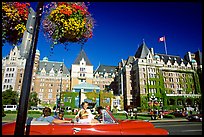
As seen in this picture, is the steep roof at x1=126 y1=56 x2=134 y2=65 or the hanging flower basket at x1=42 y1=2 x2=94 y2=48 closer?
the hanging flower basket at x1=42 y1=2 x2=94 y2=48

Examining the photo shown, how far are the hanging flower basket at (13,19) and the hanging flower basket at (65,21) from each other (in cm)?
50

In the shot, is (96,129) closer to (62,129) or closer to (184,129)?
(62,129)

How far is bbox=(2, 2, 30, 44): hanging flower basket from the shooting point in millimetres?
3645

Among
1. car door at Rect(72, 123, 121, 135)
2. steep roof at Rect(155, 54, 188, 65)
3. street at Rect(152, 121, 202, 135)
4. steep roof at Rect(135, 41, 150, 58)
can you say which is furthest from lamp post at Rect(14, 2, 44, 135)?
steep roof at Rect(155, 54, 188, 65)

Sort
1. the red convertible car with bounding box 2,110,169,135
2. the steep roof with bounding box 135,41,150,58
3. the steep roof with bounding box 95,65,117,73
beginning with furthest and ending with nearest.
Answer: the steep roof with bounding box 95,65,117,73 → the steep roof with bounding box 135,41,150,58 → the red convertible car with bounding box 2,110,169,135

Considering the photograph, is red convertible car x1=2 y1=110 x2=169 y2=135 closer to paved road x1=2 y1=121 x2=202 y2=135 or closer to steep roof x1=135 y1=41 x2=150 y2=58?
paved road x1=2 y1=121 x2=202 y2=135

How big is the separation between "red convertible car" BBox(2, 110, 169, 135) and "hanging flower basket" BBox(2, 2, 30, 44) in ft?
7.08

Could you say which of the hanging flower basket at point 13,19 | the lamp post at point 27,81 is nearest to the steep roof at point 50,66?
the hanging flower basket at point 13,19

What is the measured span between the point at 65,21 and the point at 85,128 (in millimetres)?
2673

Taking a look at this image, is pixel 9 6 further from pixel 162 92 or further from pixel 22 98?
pixel 162 92

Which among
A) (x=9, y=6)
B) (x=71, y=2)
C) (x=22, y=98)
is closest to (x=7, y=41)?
(x=9, y=6)

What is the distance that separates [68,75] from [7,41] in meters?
73.6

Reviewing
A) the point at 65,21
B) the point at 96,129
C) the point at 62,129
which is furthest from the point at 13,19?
the point at 96,129

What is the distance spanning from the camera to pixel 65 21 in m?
4.14
